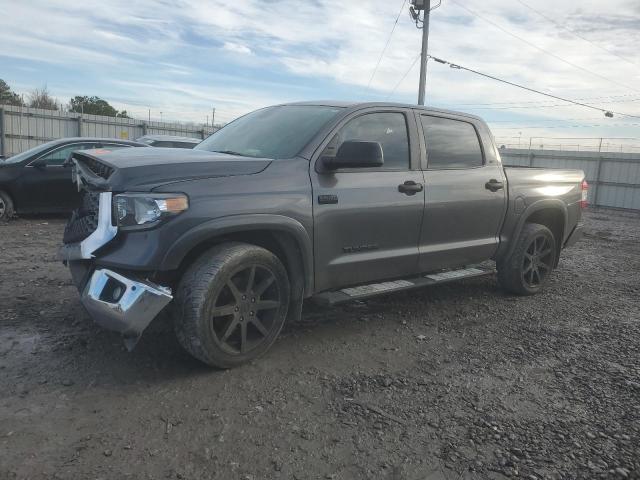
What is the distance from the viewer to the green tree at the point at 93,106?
1858 inches

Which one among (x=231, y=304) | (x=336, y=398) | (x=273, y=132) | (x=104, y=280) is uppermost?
(x=273, y=132)

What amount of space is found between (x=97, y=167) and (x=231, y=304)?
4.49ft

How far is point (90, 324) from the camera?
4285 mm

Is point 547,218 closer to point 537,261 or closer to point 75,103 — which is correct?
point 537,261

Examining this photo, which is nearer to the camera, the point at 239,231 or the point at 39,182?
the point at 239,231

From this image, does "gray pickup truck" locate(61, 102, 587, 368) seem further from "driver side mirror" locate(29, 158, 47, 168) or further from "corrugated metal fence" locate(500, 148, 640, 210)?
"corrugated metal fence" locate(500, 148, 640, 210)

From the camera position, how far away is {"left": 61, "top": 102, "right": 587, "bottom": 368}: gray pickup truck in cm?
329

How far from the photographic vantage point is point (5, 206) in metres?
9.02

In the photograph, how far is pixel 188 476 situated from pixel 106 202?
1747 mm

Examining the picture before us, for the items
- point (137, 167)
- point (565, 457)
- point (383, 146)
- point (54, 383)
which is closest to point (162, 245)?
point (137, 167)

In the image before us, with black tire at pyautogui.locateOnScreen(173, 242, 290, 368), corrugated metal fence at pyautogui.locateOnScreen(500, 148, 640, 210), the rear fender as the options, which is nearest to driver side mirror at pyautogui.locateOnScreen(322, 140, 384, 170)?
black tire at pyautogui.locateOnScreen(173, 242, 290, 368)

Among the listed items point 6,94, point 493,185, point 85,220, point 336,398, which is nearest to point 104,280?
point 85,220

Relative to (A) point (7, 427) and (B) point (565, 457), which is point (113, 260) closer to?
(A) point (7, 427)

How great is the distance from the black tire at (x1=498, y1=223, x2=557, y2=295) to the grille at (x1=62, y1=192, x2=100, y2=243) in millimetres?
4021
